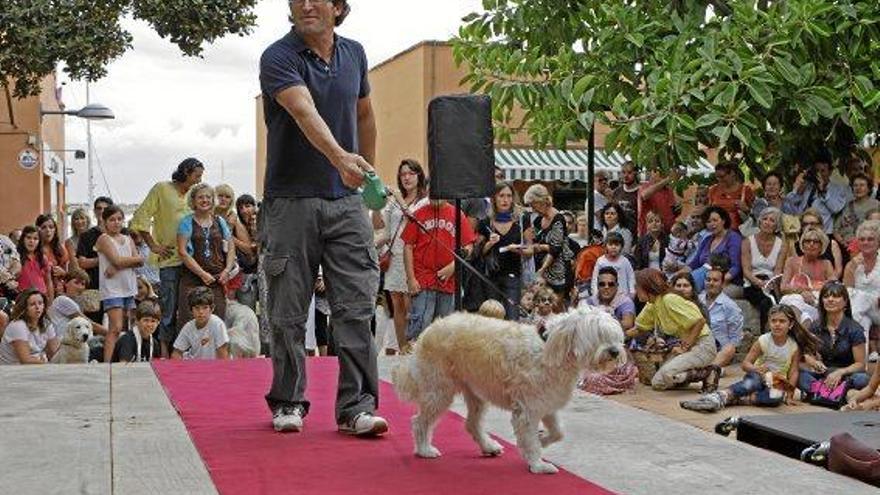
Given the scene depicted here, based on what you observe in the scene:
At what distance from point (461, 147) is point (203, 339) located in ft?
9.07

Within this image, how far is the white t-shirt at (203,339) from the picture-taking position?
988cm

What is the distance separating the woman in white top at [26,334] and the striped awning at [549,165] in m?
17.1

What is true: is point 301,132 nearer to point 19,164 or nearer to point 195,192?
point 195,192

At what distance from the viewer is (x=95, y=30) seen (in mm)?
14898

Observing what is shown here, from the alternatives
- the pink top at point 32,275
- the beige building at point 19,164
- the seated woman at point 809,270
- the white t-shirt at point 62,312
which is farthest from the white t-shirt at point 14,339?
the beige building at point 19,164

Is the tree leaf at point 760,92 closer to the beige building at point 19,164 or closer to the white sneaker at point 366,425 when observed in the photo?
the white sneaker at point 366,425

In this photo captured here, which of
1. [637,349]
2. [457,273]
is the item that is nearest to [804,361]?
[637,349]

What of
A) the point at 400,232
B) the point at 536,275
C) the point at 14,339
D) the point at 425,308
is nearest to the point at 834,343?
the point at 425,308

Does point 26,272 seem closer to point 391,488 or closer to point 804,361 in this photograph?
point 804,361

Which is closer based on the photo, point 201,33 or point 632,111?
point 632,111

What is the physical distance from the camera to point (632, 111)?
11906 mm

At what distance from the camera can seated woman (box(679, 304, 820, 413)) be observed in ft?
28.3

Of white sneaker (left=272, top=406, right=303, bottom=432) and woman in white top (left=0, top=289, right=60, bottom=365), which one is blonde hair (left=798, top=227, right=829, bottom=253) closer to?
white sneaker (left=272, top=406, right=303, bottom=432)

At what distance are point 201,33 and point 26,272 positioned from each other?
170 inches
